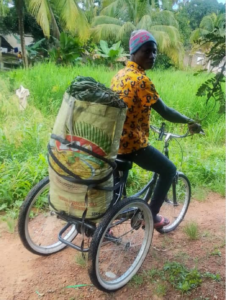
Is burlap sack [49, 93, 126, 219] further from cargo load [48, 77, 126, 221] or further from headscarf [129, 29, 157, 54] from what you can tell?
headscarf [129, 29, 157, 54]

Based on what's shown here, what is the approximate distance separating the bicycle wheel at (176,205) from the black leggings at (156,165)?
1.01ft

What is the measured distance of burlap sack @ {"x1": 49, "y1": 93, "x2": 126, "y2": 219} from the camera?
5.30 feet

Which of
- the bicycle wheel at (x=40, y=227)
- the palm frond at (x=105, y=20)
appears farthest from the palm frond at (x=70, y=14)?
the bicycle wheel at (x=40, y=227)

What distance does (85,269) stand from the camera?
226 centimetres

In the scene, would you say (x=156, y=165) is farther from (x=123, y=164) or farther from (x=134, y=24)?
(x=134, y=24)

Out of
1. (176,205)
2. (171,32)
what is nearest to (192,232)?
(176,205)

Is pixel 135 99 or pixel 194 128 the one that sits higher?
pixel 135 99

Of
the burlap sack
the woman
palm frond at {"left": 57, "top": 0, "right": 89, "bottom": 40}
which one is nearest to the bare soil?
the burlap sack

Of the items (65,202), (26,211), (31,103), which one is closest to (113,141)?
(65,202)

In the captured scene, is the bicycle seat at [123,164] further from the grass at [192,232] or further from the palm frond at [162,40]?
the palm frond at [162,40]

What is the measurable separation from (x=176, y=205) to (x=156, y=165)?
2.68 feet

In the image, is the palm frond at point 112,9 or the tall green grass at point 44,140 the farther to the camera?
the palm frond at point 112,9

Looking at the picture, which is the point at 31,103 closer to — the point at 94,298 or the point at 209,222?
the point at 209,222

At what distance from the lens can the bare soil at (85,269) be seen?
2043mm
